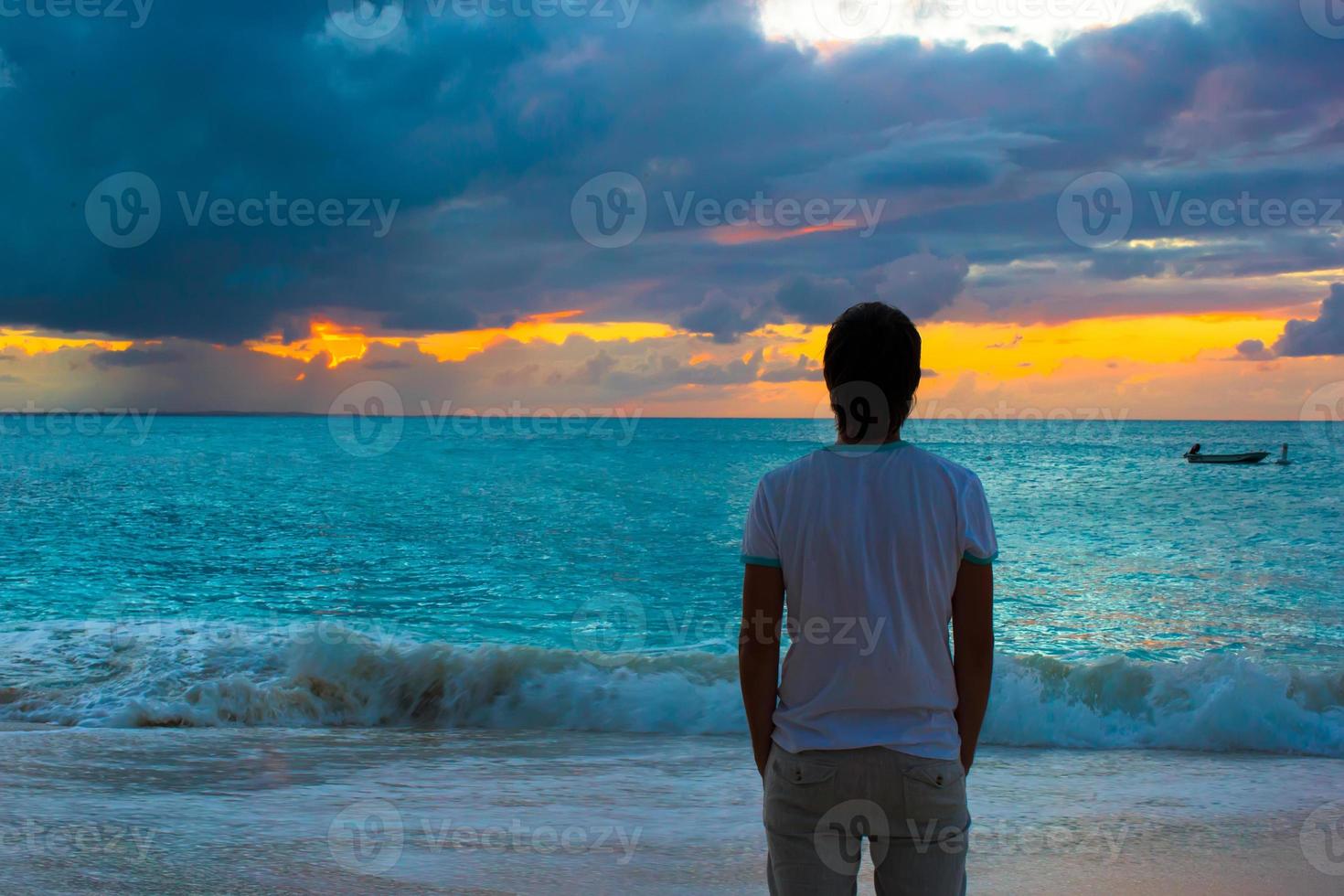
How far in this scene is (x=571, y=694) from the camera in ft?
29.5

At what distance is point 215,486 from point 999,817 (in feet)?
115

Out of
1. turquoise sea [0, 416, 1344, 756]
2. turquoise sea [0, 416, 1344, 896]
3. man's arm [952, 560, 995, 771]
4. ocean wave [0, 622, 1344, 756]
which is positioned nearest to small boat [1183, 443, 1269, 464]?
turquoise sea [0, 416, 1344, 756]

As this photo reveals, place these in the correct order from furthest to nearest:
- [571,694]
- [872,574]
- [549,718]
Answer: [571,694] < [549,718] < [872,574]

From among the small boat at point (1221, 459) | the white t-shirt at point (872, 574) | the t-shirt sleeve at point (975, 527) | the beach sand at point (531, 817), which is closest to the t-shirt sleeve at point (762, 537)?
the white t-shirt at point (872, 574)

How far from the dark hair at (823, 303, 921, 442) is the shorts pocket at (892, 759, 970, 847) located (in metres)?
0.63

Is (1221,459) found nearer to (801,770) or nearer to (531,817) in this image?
(531,817)

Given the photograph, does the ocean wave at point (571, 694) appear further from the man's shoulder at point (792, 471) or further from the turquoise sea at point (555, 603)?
the man's shoulder at point (792, 471)

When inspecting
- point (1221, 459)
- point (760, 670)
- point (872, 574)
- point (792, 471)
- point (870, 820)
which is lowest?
point (870, 820)

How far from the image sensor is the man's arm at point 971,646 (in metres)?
1.88

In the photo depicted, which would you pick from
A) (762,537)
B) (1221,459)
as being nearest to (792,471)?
(762,537)

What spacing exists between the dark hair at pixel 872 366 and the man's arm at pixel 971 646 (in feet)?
1.06

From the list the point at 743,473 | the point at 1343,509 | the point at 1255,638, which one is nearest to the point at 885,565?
the point at 1255,638

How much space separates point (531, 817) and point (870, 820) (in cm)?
399

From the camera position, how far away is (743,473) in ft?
138
